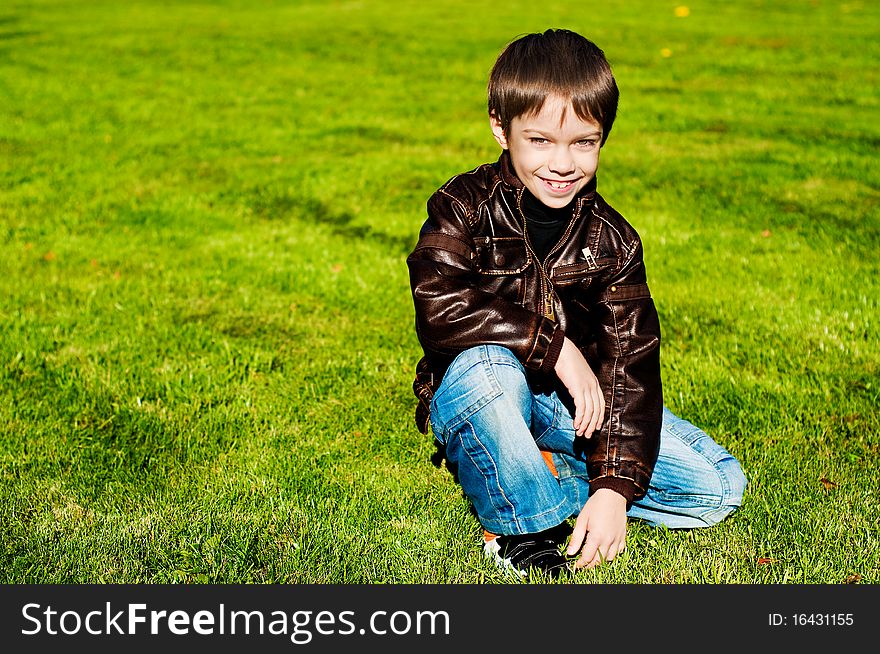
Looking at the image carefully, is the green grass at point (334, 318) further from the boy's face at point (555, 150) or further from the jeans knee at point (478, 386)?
the boy's face at point (555, 150)

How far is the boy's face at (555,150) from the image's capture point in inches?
116

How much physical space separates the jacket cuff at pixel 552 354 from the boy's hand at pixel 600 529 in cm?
42

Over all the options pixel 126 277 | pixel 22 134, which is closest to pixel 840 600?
pixel 126 277

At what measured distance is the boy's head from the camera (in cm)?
292

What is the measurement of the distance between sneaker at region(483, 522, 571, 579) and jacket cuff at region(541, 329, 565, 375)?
0.52 m

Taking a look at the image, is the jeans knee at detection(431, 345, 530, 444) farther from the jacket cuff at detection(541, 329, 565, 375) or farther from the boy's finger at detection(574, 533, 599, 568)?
the boy's finger at detection(574, 533, 599, 568)

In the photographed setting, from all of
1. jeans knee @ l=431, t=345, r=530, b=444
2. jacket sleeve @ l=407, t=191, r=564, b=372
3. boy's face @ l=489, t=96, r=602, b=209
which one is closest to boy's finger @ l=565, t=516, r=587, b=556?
jeans knee @ l=431, t=345, r=530, b=444

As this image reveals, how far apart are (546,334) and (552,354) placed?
0.22ft

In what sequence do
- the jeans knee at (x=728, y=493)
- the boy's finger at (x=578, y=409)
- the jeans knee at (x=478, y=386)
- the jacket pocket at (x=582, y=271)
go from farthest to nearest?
1. the jeans knee at (x=728, y=493)
2. the jacket pocket at (x=582, y=271)
3. the boy's finger at (x=578, y=409)
4. the jeans knee at (x=478, y=386)

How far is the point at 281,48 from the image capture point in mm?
15820

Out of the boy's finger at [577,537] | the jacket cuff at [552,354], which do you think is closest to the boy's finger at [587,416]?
the jacket cuff at [552,354]

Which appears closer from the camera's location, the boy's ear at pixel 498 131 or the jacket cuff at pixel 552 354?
the jacket cuff at pixel 552 354

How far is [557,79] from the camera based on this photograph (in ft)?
9.53

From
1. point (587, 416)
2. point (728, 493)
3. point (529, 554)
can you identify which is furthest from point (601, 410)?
point (728, 493)
